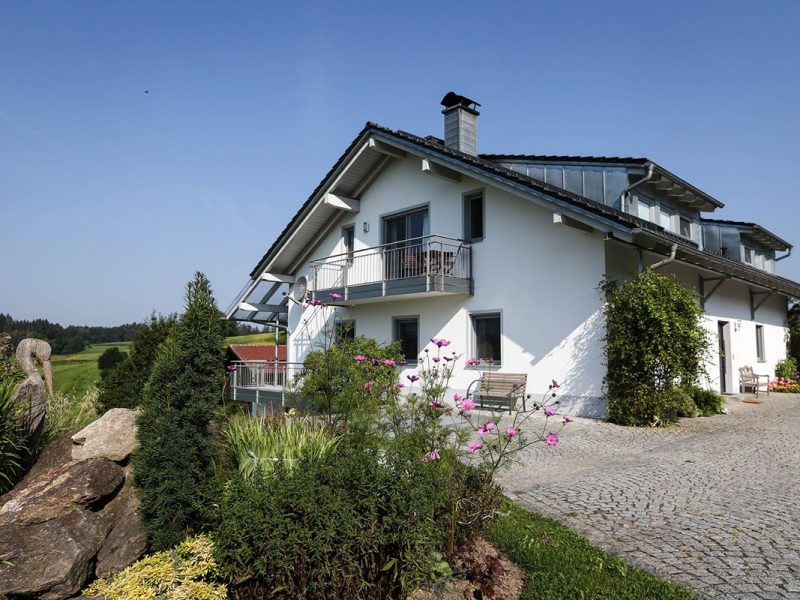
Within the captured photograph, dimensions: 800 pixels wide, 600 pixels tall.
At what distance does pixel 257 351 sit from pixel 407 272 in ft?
40.1

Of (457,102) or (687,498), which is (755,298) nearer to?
(457,102)

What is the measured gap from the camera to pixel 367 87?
10.9 m

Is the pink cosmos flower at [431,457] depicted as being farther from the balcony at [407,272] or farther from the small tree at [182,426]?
the balcony at [407,272]

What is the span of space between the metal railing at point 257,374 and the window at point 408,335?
3137 millimetres

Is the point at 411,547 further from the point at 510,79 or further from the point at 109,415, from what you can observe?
the point at 510,79

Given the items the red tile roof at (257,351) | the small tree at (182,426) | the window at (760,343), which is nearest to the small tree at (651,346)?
the small tree at (182,426)

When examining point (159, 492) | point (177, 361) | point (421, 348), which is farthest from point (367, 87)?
point (159, 492)

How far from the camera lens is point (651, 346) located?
10273 mm

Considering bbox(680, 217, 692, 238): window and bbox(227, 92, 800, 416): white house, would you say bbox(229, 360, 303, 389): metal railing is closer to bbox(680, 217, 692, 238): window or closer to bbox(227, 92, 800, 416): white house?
bbox(227, 92, 800, 416): white house

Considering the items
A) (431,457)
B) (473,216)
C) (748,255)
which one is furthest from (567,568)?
(748,255)

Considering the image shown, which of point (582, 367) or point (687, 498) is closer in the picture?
point (687, 498)

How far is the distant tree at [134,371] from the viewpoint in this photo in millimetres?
13367

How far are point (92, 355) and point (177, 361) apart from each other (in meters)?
28.6

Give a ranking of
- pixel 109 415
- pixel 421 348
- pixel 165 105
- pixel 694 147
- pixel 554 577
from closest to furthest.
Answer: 1. pixel 554 577
2. pixel 109 415
3. pixel 165 105
4. pixel 694 147
5. pixel 421 348
